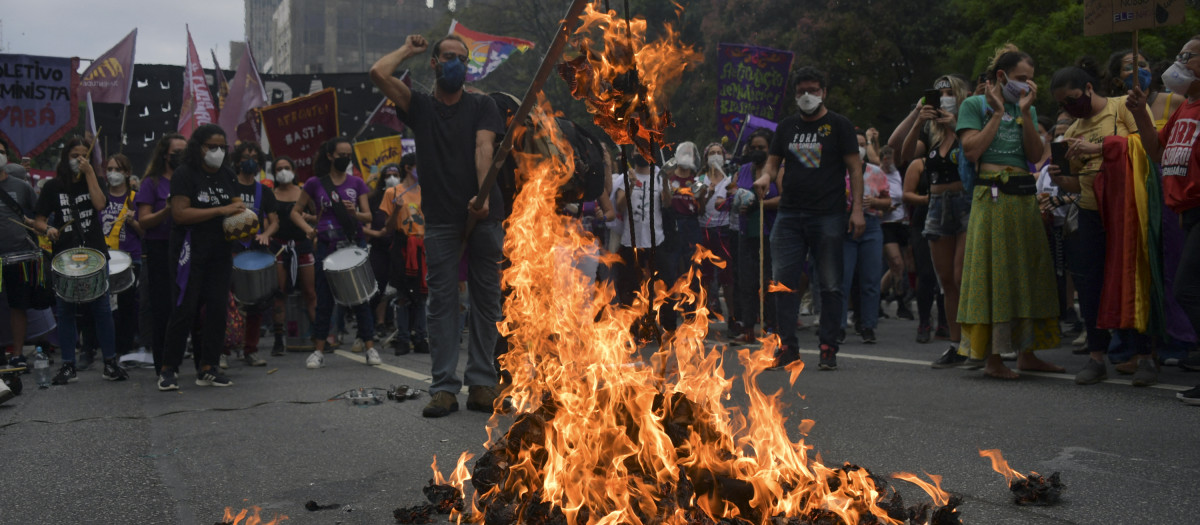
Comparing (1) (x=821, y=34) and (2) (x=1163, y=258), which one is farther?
(1) (x=821, y=34)

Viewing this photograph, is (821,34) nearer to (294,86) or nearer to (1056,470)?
(294,86)

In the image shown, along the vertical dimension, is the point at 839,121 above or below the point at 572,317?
above

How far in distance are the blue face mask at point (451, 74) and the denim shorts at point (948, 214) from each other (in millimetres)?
3968

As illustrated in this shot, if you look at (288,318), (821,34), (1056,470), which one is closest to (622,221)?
(288,318)

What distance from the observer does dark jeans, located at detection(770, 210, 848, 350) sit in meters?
7.87

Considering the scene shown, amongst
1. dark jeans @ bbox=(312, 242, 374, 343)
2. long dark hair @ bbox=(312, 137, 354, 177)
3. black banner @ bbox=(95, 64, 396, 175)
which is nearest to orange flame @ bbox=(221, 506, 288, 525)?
dark jeans @ bbox=(312, 242, 374, 343)

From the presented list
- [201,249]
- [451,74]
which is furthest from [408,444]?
[201,249]

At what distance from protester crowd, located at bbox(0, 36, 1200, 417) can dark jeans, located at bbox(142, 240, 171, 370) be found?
0.8 inches

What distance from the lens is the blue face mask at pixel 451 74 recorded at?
6238mm

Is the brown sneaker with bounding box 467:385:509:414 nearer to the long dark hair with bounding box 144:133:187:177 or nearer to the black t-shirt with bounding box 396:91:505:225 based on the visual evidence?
the black t-shirt with bounding box 396:91:505:225

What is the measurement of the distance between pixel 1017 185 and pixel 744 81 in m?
7.42

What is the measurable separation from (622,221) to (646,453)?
742 centimetres

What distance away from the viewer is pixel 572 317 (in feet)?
12.1

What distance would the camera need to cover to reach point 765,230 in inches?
428
